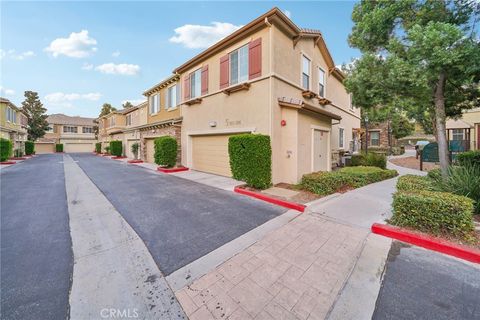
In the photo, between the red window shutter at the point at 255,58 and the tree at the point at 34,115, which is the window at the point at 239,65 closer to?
the red window shutter at the point at 255,58

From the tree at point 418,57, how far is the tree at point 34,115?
49.6 metres

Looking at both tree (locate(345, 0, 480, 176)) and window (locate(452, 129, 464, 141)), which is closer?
tree (locate(345, 0, 480, 176))

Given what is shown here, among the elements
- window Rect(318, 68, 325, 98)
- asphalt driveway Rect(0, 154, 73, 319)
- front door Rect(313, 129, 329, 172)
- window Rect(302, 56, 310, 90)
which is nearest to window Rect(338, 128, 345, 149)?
window Rect(318, 68, 325, 98)

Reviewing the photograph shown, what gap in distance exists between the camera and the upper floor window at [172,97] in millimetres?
15016

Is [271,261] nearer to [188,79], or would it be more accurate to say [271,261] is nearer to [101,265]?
[101,265]

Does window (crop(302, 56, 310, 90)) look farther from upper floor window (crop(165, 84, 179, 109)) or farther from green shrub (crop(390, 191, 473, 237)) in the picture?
upper floor window (crop(165, 84, 179, 109))

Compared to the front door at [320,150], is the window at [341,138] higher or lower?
higher

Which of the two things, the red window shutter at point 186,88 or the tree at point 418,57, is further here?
the red window shutter at point 186,88

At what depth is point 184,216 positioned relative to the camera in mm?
5113

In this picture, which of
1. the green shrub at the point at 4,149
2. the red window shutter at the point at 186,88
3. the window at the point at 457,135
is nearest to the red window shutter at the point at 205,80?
the red window shutter at the point at 186,88

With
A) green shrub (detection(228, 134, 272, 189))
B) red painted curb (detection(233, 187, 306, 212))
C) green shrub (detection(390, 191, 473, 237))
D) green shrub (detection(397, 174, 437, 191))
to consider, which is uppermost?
green shrub (detection(228, 134, 272, 189))

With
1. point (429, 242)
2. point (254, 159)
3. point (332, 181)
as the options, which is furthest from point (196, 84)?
point (429, 242)

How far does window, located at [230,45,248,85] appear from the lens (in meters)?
9.28

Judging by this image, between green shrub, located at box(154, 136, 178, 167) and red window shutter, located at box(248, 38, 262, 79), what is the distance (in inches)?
272
